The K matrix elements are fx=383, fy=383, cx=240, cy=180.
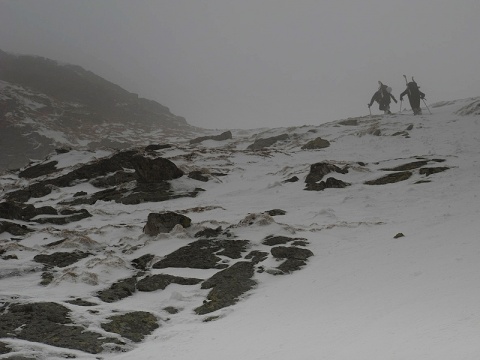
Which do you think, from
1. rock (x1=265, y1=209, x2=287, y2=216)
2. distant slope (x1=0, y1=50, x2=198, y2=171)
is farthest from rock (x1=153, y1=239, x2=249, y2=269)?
distant slope (x1=0, y1=50, x2=198, y2=171)

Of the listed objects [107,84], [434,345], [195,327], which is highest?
[107,84]

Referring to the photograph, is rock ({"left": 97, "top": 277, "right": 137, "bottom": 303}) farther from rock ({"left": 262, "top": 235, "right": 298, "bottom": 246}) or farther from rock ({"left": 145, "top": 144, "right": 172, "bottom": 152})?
rock ({"left": 145, "top": 144, "right": 172, "bottom": 152})

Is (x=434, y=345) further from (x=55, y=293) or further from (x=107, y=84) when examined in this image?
(x=107, y=84)

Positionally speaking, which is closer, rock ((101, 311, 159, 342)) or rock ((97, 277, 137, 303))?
rock ((101, 311, 159, 342))

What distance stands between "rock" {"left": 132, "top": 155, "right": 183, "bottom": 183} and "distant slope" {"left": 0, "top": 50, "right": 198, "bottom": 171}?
2537 cm

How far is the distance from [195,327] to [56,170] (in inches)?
822

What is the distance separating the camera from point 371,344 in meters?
4.15

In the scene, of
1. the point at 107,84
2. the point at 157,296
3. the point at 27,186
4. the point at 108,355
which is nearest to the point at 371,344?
the point at 108,355

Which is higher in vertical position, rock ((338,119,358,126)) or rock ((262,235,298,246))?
rock ((338,119,358,126))

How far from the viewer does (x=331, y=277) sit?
714 centimetres

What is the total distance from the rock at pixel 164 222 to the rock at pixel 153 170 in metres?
7.51

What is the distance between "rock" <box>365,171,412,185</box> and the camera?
15.6 metres

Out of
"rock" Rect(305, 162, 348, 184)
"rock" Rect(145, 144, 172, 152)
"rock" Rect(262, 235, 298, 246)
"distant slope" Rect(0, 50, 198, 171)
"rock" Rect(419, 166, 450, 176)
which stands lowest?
"rock" Rect(262, 235, 298, 246)

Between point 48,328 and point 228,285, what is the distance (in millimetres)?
3291
